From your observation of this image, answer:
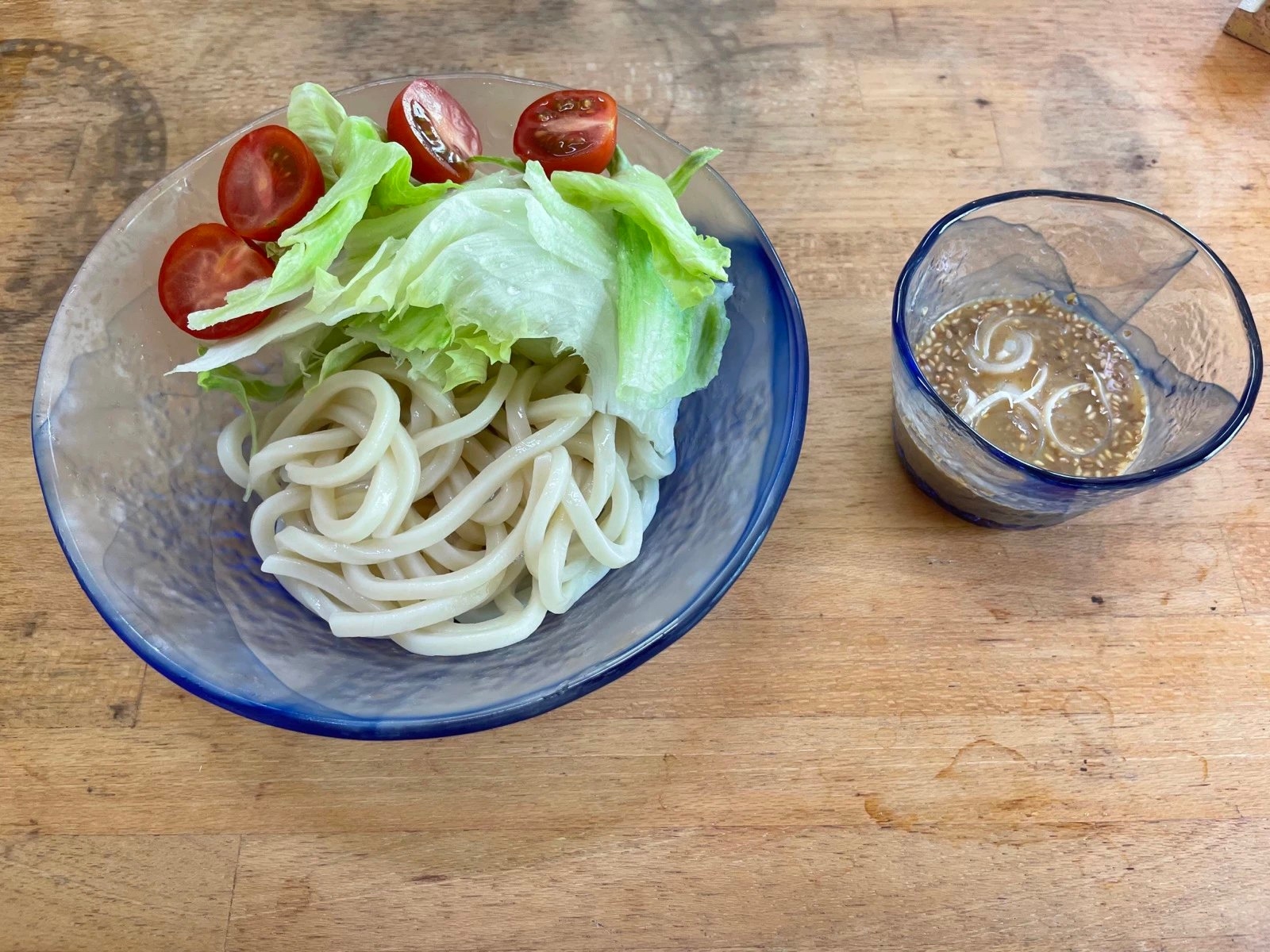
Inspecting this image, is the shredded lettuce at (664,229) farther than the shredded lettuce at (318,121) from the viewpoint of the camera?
No

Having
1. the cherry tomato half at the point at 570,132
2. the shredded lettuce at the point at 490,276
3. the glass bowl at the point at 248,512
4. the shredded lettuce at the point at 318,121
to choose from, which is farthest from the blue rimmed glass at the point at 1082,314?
the shredded lettuce at the point at 318,121

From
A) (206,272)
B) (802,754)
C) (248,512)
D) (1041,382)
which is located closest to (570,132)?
(206,272)

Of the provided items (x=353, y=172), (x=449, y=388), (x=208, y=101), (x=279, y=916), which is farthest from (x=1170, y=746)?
(x=208, y=101)

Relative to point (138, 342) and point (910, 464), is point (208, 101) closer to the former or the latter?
point (138, 342)

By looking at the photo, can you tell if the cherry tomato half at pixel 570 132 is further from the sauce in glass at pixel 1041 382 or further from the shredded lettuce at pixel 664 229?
the sauce in glass at pixel 1041 382

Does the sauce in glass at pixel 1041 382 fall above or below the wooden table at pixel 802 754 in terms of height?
above

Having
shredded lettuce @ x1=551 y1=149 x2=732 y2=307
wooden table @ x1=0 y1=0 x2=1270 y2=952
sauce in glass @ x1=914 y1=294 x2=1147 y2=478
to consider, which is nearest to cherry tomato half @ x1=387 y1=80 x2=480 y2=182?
shredded lettuce @ x1=551 y1=149 x2=732 y2=307

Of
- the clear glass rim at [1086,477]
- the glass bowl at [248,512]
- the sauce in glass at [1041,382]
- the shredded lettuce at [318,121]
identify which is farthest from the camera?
the sauce in glass at [1041,382]
